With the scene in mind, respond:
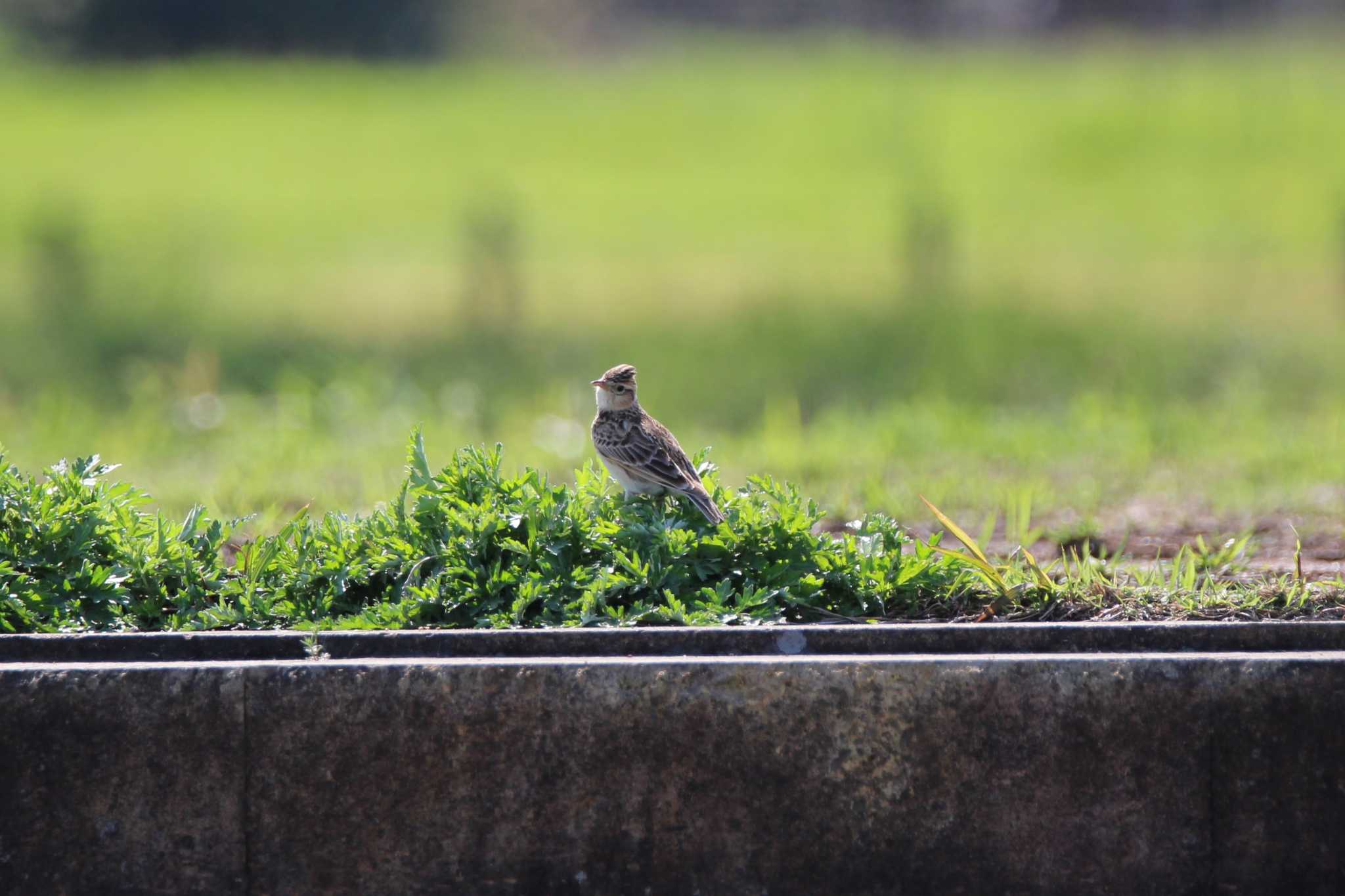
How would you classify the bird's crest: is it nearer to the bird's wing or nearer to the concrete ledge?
the bird's wing

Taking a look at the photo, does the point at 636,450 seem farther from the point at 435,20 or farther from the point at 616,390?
the point at 435,20

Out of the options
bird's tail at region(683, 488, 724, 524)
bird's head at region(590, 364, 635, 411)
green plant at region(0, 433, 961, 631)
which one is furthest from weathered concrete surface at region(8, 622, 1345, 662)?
bird's head at region(590, 364, 635, 411)

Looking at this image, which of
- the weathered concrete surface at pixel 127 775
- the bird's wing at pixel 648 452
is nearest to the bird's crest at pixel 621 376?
the bird's wing at pixel 648 452

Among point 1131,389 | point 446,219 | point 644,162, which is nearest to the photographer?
point 1131,389

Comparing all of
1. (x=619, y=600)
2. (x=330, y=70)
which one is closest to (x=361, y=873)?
(x=619, y=600)

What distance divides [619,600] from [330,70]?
27.8m

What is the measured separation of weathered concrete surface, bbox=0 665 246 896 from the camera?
12.7 feet

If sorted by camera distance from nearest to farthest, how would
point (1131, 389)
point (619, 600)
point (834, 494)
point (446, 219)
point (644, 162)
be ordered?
point (619, 600) < point (834, 494) < point (1131, 389) < point (446, 219) < point (644, 162)

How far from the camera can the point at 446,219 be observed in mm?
20719

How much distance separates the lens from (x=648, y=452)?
5.54 metres

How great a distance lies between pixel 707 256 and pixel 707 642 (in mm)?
14538

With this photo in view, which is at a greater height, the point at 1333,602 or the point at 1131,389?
the point at 1131,389

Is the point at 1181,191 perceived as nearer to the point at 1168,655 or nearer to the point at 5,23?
the point at 1168,655

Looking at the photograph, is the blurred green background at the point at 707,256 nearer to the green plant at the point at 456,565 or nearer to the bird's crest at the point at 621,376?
the bird's crest at the point at 621,376
